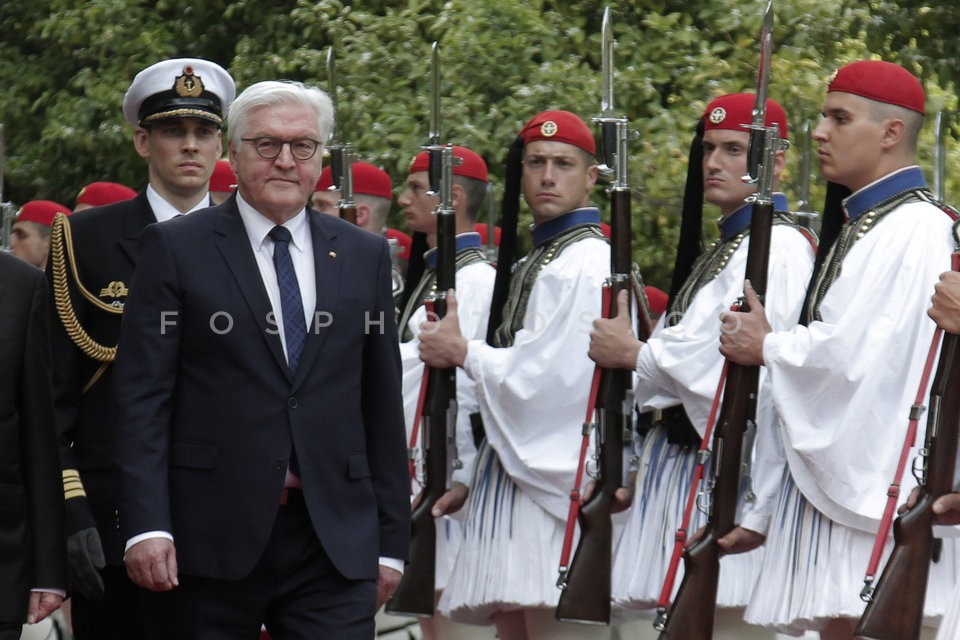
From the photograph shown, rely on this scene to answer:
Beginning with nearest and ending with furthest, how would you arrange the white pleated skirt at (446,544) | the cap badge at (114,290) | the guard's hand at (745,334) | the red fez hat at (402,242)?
the cap badge at (114,290) → the guard's hand at (745,334) → the white pleated skirt at (446,544) → the red fez hat at (402,242)

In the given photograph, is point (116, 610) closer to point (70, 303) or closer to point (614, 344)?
point (70, 303)

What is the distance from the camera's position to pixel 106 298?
18.4ft

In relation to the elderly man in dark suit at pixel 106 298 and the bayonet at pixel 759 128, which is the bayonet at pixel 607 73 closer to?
the bayonet at pixel 759 128

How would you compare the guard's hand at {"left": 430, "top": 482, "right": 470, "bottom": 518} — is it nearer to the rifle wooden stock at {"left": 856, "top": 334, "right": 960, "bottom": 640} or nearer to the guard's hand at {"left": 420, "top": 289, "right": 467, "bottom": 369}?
the guard's hand at {"left": 420, "top": 289, "right": 467, "bottom": 369}

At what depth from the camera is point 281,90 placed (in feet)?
16.6

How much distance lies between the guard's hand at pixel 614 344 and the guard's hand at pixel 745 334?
0.72m

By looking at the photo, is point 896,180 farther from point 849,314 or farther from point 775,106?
point 775,106

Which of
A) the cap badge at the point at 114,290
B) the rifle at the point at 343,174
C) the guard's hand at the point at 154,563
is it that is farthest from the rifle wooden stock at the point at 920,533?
the rifle at the point at 343,174

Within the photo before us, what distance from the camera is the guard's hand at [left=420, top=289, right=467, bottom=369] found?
744cm

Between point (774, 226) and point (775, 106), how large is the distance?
50 centimetres

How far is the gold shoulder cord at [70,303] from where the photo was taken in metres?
5.55

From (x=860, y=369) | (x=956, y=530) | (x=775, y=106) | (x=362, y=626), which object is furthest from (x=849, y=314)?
(x=362, y=626)

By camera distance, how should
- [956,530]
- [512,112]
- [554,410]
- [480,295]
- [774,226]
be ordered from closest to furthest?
1. [956,530]
2. [774,226]
3. [554,410]
4. [480,295]
5. [512,112]

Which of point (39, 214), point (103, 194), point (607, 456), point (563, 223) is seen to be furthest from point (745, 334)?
point (39, 214)
